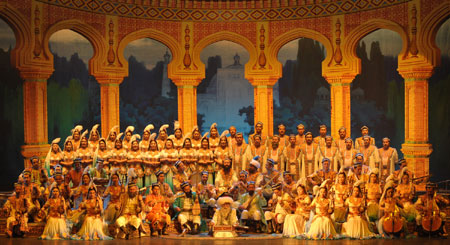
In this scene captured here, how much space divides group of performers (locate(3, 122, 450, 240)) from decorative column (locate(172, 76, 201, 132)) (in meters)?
3.29

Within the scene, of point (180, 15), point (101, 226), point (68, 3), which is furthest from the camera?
point (180, 15)

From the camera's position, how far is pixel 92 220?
11984 mm

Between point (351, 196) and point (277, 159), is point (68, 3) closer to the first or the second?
point (277, 159)

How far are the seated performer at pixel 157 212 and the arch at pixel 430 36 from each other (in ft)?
24.2

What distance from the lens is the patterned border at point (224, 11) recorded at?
16.8 metres

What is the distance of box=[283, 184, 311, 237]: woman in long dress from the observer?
12039 millimetres

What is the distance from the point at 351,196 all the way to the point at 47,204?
18.4 feet

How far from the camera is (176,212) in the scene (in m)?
12.7

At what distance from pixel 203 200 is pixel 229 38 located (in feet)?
20.3

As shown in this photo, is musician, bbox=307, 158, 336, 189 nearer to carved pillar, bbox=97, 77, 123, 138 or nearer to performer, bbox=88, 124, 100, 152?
performer, bbox=88, 124, 100, 152

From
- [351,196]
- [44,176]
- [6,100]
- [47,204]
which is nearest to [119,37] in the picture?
[6,100]

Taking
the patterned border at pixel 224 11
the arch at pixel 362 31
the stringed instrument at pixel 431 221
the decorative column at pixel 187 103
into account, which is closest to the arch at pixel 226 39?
the patterned border at pixel 224 11

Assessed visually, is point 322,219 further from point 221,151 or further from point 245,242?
point 221,151

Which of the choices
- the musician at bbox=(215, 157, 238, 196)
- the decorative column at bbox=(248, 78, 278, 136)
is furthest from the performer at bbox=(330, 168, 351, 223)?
the decorative column at bbox=(248, 78, 278, 136)
